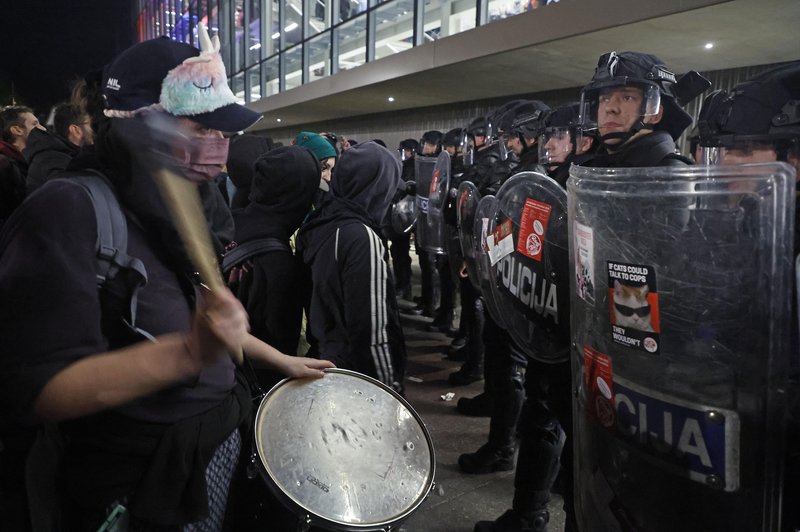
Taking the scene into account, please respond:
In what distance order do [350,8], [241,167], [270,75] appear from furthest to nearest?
1. [270,75]
2. [350,8]
3. [241,167]

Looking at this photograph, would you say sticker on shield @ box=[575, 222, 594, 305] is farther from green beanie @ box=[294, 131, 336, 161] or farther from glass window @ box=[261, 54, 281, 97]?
glass window @ box=[261, 54, 281, 97]

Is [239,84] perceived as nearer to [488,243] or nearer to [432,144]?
[432,144]

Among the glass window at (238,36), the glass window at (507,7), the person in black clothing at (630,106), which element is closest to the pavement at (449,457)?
the person in black clothing at (630,106)

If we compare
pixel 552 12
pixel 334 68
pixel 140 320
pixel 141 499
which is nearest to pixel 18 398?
pixel 140 320

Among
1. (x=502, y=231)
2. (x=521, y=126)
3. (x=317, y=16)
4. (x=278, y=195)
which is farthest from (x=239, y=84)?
(x=502, y=231)

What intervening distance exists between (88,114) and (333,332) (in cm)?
130

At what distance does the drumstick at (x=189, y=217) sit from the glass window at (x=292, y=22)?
18.8m

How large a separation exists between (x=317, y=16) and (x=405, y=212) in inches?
506

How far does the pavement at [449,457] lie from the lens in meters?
2.94

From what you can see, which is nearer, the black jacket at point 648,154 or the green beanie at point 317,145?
the black jacket at point 648,154

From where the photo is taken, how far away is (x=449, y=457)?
3609 mm

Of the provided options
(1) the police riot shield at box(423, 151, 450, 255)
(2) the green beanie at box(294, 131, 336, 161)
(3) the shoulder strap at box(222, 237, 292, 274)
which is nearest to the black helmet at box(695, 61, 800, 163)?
(3) the shoulder strap at box(222, 237, 292, 274)

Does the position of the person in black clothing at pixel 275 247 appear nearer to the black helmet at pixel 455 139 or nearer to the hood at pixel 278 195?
the hood at pixel 278 195

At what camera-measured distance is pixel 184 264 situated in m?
1.32
